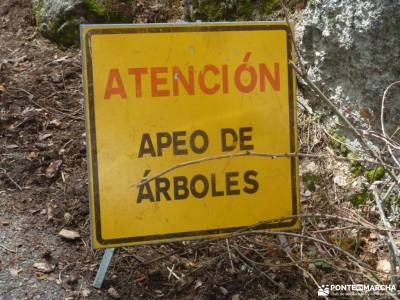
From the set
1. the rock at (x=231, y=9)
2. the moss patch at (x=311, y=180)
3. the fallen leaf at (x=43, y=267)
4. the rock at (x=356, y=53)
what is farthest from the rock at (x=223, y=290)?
the rock at (x=231, y=9)

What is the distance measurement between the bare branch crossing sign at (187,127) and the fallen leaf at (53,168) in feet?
3.45

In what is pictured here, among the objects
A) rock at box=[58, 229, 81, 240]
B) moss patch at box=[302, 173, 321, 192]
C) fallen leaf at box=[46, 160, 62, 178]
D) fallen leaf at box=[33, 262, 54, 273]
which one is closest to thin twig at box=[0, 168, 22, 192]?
fallen leaf at box=[46, 160, 62, 178]

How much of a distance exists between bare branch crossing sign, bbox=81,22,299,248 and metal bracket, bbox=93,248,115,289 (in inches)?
A: 3.2

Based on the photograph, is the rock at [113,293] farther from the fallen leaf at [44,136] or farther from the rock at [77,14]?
the rock at [77,14]

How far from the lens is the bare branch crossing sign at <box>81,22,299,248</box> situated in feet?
8.19

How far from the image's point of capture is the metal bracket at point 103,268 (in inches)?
102

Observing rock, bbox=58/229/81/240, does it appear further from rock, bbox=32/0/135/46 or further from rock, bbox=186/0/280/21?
rock, bbox=32/0/135/46

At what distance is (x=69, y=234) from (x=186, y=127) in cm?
89

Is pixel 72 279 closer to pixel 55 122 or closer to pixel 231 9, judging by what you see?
pixel 55 122

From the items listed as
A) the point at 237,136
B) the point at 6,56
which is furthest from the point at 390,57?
the point at 6,56

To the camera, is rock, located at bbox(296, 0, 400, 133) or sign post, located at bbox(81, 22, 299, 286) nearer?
sign post, located at bbox(81, 22, 299, 286)

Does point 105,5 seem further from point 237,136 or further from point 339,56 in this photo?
point 237,136

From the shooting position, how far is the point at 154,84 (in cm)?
254

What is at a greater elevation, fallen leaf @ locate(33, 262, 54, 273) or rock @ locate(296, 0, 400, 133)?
rock @ locate(296, 0, 400, 133)
